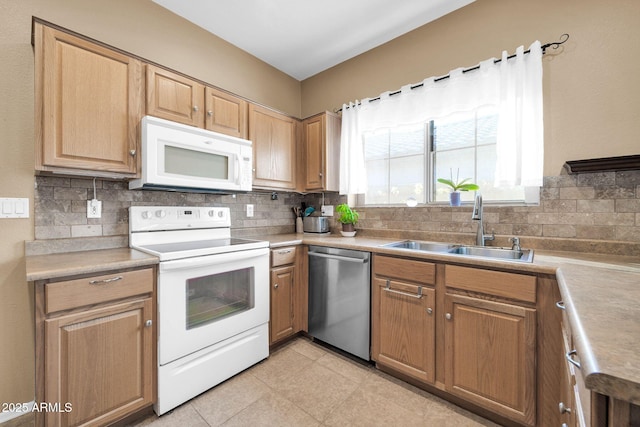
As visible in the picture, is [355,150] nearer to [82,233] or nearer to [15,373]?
[82,233]

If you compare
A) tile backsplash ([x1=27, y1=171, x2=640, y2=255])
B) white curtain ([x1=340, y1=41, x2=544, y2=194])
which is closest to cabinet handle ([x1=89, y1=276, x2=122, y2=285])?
tile backsplash ([x1=27, y1=171, x2=640, y2=255])

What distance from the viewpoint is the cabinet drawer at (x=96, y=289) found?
1.18 metres

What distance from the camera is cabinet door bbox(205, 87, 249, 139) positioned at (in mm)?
2033

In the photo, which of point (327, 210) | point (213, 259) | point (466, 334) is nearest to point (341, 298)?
point (466, 334)

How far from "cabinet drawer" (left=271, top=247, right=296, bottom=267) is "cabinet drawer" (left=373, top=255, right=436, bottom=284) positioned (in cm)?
73

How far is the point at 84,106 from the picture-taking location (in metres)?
1.49

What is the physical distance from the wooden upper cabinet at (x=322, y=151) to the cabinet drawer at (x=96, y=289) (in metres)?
1.68

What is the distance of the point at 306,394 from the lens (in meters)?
1.69

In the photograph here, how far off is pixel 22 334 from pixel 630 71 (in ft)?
12.4

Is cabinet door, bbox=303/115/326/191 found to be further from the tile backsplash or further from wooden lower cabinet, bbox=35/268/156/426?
wooden lower cabinet, bbox=35/268/156/426

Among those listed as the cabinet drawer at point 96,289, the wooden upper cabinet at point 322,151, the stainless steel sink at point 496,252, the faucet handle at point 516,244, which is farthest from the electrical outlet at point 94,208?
the faucet handle at point 516,244

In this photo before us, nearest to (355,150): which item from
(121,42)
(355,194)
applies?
(355,194)

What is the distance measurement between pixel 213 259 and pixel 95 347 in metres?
0.68

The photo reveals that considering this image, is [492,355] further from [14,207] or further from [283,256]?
[14,207]
